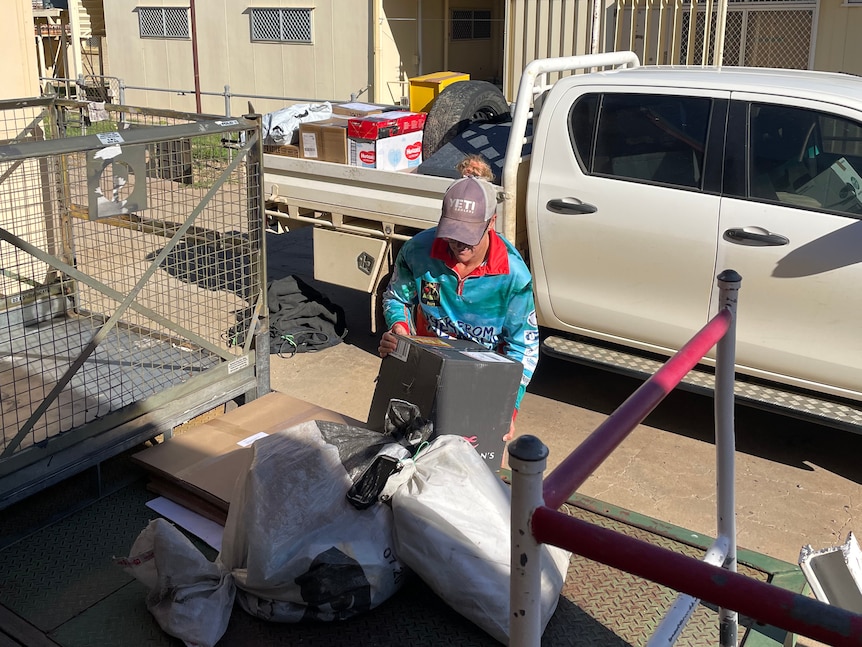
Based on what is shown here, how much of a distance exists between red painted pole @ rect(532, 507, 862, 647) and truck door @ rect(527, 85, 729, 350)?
389 centimetres

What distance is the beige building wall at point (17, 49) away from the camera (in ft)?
20.8

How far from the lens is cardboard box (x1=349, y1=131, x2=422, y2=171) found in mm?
6363

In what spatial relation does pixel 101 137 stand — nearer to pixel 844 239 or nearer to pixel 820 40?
pixel 844 239

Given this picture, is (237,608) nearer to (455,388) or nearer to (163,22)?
(455,388)

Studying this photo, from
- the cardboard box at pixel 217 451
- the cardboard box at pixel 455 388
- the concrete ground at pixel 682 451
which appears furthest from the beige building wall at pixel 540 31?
the cardboard box at pixel 455 388

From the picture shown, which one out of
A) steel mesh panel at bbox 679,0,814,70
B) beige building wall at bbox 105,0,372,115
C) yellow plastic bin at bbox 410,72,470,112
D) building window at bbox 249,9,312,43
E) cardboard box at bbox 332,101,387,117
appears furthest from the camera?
building window at bbox 249,9,312,43

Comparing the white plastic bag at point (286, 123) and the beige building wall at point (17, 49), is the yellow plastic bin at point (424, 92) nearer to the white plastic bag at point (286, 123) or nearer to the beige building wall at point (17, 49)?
the white plastic bag at point (286, 123)

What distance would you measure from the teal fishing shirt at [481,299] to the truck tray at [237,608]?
84 centimetres

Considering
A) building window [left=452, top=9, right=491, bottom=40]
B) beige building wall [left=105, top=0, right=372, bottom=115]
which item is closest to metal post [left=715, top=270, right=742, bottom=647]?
beige building wall [left=105, top=0, right=372, bottom=115]

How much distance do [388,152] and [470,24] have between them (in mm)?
14117

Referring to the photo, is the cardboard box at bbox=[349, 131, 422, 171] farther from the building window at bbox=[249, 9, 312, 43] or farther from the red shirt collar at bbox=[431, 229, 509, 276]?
the building window at bbox=[249, 9, 312, 43]

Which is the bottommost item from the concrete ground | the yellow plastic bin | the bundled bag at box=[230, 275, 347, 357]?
the concrete ground

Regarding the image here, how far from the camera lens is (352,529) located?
2672mm

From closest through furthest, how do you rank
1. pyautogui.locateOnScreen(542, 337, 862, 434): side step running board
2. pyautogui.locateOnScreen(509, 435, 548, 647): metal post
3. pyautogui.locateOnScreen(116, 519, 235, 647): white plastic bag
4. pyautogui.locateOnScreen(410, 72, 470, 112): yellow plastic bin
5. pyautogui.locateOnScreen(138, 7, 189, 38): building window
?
pyautogui.locateOnScreen(509, 435, 548, 647): metal post, pyautogui.locateOnScreen(116, 519, 235, 647): white plastic bag, pyautogui.locateOnScreen(542, 337, 862, 434): side step running board, pyautogui.locateOnScreen(410, 72, 470, 112): yellow plastic bin, pyautogui.locateOnScreen(138, 7, 189, 38): building window
